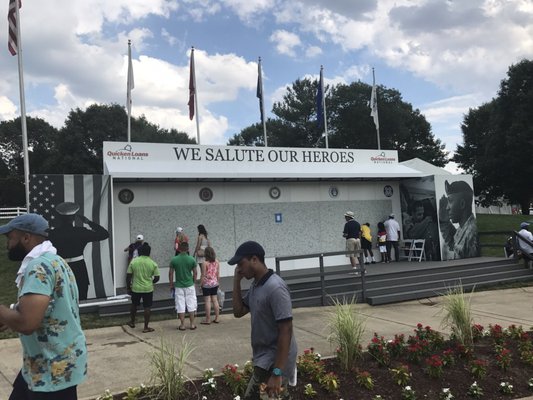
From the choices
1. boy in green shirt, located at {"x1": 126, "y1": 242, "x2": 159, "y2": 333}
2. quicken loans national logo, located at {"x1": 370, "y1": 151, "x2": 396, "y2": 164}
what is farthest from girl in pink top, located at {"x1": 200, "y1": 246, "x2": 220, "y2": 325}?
quicken loans national logo, located at {"x1": 370, "y1": 151, "x2": 396, "y2": 164}

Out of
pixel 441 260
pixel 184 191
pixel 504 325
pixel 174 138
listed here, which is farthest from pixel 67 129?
pixel 504 325

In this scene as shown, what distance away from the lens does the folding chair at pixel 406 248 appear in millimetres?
16188

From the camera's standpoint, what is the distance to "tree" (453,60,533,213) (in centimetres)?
2962

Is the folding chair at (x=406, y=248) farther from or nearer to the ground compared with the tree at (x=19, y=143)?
nearer to the ground

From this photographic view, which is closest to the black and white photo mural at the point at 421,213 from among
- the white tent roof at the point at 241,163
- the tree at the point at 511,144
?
the white tent roof at the point at 241,163

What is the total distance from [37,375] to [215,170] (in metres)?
10.9

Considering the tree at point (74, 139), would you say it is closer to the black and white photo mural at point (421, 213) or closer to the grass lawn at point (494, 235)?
the grass lawn at point (494, 235)

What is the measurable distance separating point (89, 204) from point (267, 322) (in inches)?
338

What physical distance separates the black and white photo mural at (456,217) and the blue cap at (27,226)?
566 inches

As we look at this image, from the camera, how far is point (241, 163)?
47.3ft

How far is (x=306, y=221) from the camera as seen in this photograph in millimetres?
15281

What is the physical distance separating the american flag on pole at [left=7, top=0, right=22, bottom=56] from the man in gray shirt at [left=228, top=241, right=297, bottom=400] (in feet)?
45.4

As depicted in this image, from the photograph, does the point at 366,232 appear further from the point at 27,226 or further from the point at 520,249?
the point at 27,226

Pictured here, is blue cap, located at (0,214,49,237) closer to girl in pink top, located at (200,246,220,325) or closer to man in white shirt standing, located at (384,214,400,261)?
girl in pink top, located at (200,246,220,325)
